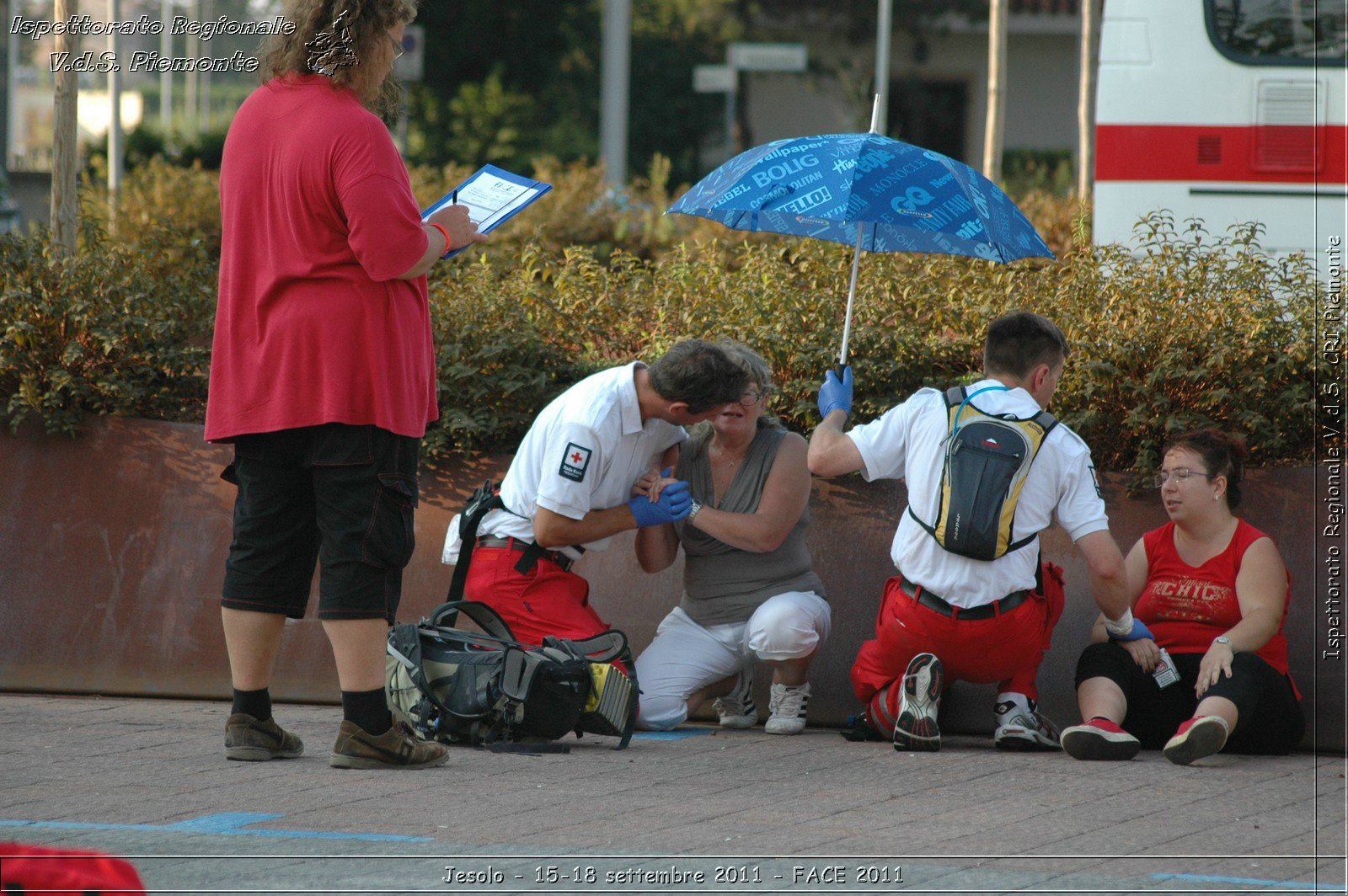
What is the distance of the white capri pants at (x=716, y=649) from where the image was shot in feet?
16.3

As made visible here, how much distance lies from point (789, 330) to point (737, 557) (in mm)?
975

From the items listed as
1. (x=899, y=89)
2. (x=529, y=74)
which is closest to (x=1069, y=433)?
(x=529, y=74)

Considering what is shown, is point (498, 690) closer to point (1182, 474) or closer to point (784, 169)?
point (784, 169)

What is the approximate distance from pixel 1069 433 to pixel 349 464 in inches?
85.2

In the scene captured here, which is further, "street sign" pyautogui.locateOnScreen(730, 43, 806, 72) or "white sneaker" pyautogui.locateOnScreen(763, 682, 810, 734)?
"street sign" pyautogui.locateOnScreen(730, 43, 806, 72)

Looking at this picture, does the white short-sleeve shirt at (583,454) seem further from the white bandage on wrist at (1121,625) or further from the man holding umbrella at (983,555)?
the white bandage on wrist at (1121,625)

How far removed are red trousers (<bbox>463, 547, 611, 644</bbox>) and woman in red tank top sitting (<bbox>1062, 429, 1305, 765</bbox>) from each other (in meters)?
1.59

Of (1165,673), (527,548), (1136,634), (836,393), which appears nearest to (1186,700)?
(1165,673)

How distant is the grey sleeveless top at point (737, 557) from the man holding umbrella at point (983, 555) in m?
0.27

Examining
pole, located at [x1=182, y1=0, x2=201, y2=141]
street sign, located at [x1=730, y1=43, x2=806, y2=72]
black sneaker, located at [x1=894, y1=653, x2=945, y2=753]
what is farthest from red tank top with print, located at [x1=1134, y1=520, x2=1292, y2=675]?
pole, located at [x1=182, y1=0, x2=201, y2=141]

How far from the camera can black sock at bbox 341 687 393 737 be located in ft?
13.6

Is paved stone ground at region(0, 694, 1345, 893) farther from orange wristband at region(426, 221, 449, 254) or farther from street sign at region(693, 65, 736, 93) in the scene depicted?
street sign at region(693, 65, 736, 93)

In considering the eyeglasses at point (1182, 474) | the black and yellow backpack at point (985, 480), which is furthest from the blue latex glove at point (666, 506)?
the eyeglasses at point (1182, 474)

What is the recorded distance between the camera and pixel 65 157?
639cm
